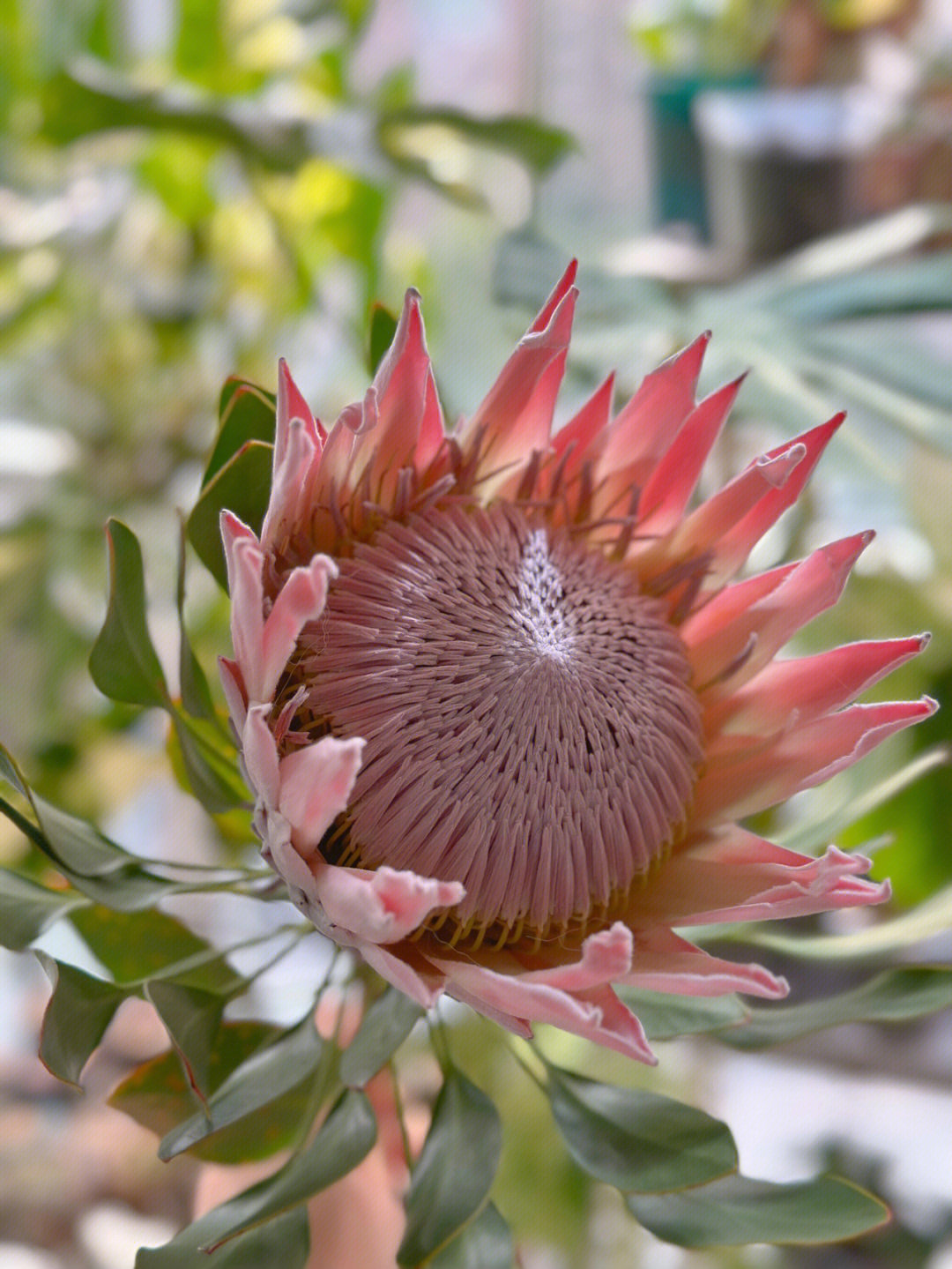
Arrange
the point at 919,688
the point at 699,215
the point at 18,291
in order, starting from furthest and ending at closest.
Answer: the point at 699,215, the point at 18,291, the point at 919,688

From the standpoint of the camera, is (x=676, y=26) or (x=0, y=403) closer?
(x=0, y=403)

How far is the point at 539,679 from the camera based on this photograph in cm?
46

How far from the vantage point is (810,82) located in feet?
6.01

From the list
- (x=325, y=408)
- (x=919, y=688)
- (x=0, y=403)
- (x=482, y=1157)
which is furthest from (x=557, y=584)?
(x=0, y=403)

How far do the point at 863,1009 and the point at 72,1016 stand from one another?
1.06 ft

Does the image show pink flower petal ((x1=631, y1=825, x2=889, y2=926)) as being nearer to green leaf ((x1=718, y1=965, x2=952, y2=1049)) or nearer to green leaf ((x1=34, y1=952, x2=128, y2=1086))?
green leaf ((x1=718, y1=965, x2=952, y2=1049))

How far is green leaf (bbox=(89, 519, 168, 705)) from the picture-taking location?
0.47 metres

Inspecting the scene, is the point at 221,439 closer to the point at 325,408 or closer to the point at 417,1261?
the point at 417,1261

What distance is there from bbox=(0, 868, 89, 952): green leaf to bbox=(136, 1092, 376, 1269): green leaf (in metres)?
0.12

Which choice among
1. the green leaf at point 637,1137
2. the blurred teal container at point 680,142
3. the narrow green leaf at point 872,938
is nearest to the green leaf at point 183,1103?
the green leaf at point 637,1137

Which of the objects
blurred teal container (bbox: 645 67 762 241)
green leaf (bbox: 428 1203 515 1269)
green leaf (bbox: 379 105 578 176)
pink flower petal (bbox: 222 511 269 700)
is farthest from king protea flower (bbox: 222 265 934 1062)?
blurred teal container (bbox: 645 67 762 241)

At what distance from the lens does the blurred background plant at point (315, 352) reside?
0.92 metres

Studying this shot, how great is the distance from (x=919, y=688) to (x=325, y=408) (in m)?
0.61

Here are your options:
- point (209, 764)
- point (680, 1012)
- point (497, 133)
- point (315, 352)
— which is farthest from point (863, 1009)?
point (315, 352)
